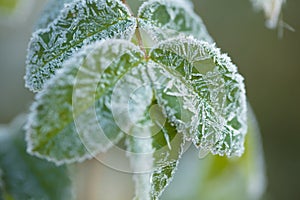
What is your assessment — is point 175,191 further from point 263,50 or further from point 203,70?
point 263,50

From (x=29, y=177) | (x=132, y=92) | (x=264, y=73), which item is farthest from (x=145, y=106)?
(x=264, y=73)

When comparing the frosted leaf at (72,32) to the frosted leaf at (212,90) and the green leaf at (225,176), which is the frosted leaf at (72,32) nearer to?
the frosted leaf at (212,90)

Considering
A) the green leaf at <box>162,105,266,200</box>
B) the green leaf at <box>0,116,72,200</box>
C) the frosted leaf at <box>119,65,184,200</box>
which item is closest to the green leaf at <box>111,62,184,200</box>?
the frosted leaf at <box>119,65,184,200</box>

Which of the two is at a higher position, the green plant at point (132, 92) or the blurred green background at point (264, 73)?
the green plant at point (132, 92)

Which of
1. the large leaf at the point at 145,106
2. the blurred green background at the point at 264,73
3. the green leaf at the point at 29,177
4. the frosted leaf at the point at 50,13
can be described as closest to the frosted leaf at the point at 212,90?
the large leaf at the point at 145,106

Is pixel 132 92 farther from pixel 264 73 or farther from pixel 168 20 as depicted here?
pixel 264 73

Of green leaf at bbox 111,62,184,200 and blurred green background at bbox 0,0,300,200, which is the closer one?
green leaf at bbox 111,62,184,200

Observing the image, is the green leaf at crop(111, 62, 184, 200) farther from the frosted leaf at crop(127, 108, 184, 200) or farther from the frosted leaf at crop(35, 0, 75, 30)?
the frosted leaf at crop(35, 0, 75, 30)
